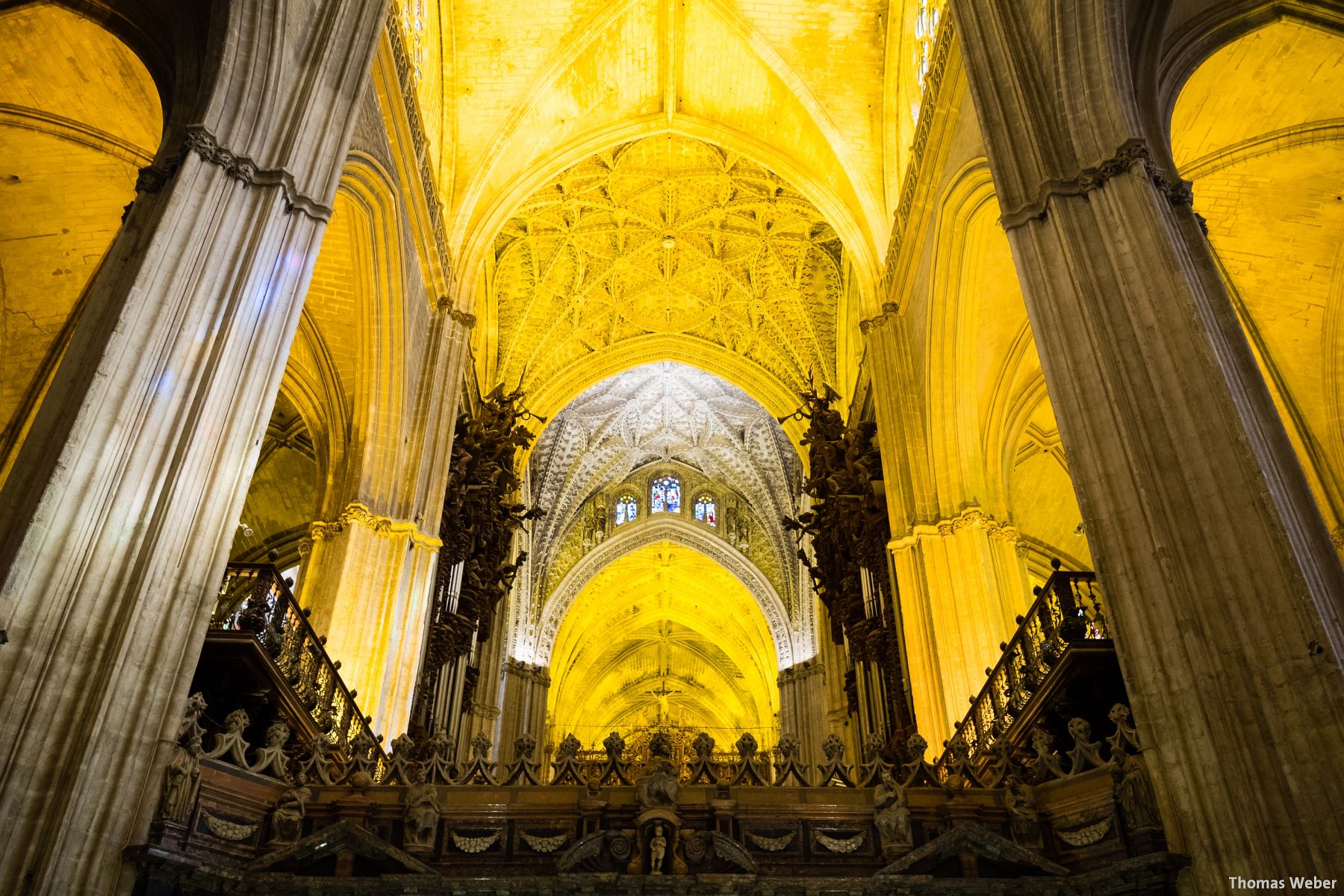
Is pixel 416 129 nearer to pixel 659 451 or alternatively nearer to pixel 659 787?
pixel 659 787

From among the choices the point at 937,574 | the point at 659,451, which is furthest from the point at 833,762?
the point at 659,451

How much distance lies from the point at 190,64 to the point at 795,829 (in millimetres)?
7084

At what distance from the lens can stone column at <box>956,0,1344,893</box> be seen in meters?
4.89

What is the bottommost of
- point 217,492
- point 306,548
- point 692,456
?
point 217,492

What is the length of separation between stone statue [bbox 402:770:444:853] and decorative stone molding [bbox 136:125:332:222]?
4.11m

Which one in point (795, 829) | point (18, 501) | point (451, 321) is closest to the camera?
point (18, 501)

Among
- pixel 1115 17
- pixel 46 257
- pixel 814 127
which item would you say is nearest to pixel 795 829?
pixel 1115 17

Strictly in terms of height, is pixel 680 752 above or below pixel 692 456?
below

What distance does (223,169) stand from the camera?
701 cm

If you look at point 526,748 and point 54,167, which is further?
point 54,167

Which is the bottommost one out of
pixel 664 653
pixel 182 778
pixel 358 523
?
pixel 182 778

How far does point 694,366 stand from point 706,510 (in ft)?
23.6

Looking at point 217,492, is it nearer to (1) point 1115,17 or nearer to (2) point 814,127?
(1) point 1115,17

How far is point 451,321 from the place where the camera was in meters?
13.6
